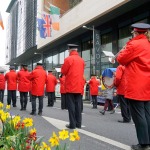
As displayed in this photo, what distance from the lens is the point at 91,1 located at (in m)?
29.0

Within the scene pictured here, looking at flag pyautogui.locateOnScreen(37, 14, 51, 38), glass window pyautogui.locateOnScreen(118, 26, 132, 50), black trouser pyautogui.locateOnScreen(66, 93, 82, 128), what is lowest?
black trouser pyautogui.locateOnScreen(66, 93, 82, 128)

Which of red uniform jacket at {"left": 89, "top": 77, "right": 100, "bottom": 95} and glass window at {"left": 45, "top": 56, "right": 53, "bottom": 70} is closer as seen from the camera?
red uniform jacket at {"left": 89, "top": 77, "right": 100, "bottom": 95}

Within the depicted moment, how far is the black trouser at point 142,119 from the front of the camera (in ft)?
15.6

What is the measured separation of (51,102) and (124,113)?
8.79 m

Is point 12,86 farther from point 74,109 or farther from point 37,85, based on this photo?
point 74,109

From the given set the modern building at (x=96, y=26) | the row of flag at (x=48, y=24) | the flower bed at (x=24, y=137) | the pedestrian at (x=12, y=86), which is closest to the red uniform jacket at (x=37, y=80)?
the pedestrian at (x=12, y=86)

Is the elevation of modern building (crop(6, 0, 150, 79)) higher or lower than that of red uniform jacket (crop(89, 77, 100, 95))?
higher

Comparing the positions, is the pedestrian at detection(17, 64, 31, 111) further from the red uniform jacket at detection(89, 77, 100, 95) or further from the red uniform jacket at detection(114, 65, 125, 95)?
the red uniform jacket at detection(114, 65, 125, 95)

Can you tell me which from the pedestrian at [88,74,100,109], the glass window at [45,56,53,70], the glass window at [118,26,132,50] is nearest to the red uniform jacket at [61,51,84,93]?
the pedestrian at [88,74,100,109]

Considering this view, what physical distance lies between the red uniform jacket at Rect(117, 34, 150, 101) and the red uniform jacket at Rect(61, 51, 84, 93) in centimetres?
263

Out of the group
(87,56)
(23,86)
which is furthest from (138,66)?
(87,56)

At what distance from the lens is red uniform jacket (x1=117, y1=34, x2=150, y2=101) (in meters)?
4.83

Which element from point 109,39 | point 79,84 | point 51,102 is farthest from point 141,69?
point 109,39

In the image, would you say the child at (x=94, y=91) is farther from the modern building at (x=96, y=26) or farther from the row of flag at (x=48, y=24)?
the row of flag at (x=48, y=24)
